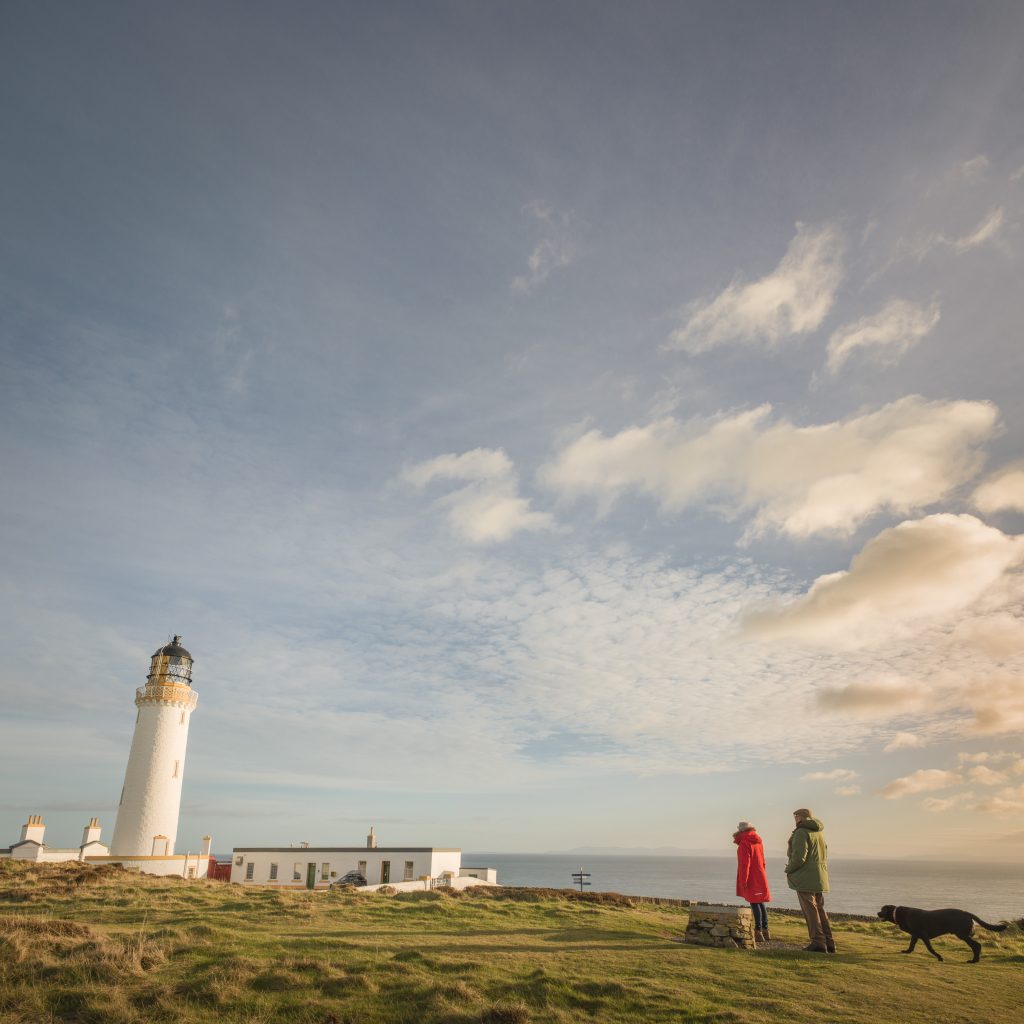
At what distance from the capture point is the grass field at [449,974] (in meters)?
9.02

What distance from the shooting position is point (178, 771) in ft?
142

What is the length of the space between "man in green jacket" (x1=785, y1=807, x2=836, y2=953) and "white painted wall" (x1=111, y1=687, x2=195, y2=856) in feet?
128

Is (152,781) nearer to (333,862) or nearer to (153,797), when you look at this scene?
(153,797)

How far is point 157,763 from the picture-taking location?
1672 inches

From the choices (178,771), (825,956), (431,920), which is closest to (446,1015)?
(825,956)

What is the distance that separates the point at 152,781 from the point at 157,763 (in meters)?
1.04

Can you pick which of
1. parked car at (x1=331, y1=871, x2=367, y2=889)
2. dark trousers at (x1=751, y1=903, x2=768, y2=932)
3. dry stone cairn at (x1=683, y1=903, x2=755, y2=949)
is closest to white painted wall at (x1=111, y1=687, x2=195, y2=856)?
parked car at (x1=331, y1=871, x2=367, y2=889)

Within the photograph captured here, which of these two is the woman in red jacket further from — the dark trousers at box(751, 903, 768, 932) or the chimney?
the chimney

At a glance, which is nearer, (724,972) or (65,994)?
(65,994)

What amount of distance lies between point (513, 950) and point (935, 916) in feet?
29.0

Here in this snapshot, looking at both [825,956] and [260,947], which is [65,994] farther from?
[825,956]

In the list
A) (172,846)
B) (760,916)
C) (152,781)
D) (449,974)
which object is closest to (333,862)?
(172,846)

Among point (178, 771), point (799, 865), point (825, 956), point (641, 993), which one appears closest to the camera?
point (641, 993)

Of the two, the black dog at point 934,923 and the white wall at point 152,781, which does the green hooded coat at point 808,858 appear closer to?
the black dog at point 934,923
